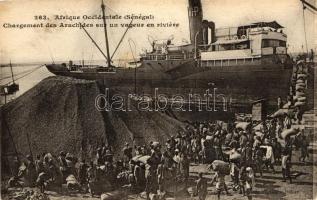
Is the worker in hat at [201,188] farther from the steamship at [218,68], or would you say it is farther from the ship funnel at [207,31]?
the ship funnel at [207,31]

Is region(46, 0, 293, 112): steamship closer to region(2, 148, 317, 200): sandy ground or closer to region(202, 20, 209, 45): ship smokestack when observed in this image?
region(202, 20, 209, 45): ship smokestack

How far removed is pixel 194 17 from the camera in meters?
3.80

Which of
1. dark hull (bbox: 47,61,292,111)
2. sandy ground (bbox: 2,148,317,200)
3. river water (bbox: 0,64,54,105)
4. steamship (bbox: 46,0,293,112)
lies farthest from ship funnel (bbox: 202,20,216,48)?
river water (bbox: 0,64,54,105)

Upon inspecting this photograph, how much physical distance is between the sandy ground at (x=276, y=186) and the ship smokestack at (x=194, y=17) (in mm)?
1162

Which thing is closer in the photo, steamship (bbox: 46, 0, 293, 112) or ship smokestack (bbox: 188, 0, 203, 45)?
ship smokestack (bbox: 188, 0, 203, 45)

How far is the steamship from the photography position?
12.7 ft

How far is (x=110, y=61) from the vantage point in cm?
389

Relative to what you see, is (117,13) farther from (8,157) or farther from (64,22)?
(8,157)

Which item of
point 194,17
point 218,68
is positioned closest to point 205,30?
point 194,17

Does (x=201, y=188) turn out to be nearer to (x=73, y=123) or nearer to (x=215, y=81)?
(x=215, y=81)

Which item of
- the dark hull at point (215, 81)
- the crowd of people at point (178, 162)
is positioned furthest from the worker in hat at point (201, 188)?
the dark hull at point (215, 81)

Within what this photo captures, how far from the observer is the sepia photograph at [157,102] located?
3789 mm

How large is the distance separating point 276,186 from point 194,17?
63.7 inches

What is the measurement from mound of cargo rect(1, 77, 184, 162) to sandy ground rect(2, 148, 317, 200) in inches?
15.6
